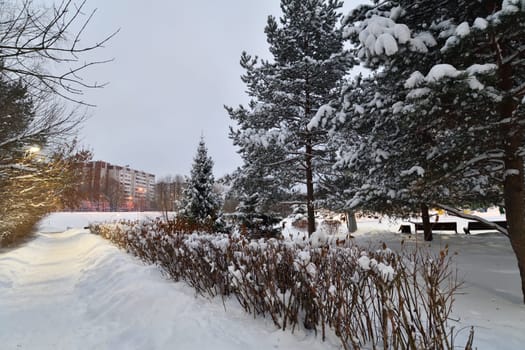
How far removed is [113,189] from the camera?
191 ft

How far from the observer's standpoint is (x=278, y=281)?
2.94 metres

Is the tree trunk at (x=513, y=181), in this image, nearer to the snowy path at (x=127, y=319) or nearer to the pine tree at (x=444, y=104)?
the pine tree at (x=444, y=104)

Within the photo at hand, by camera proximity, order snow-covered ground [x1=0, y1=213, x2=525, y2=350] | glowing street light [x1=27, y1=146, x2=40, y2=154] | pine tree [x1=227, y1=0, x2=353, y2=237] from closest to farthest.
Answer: snow-covered ground [x1=0, y1=213, x2=525, y2=350], glowing street light [x1=27, y1=146, x2=40, y2=154], pine tree [x1=227, y1=0, x2=353, y2=237]

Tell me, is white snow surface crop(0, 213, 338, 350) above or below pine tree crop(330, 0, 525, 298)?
below

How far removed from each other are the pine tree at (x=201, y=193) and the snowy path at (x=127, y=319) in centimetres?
584

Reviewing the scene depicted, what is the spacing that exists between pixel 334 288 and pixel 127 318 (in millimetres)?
2842

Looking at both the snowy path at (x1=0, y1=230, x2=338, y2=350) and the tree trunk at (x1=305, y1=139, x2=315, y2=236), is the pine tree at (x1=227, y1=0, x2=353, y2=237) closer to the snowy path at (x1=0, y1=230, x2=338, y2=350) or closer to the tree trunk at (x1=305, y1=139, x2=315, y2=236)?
the tree trunk at (x1=305, y1=139, x2=315, y2=236)

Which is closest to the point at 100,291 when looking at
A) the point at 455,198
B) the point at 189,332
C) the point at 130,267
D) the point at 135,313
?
the point at 130,267

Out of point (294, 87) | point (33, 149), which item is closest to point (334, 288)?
point (33, 149)

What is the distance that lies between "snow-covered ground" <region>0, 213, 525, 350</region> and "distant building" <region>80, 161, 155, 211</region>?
2627 centimetres

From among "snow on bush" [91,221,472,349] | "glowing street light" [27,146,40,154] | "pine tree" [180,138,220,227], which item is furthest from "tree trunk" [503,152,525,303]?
"glowing street light" [27,146,40,154]

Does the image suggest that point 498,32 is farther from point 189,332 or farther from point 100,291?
point 100,291

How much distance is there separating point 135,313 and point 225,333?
159 cm

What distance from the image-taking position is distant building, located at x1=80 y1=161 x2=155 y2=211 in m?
41.4
